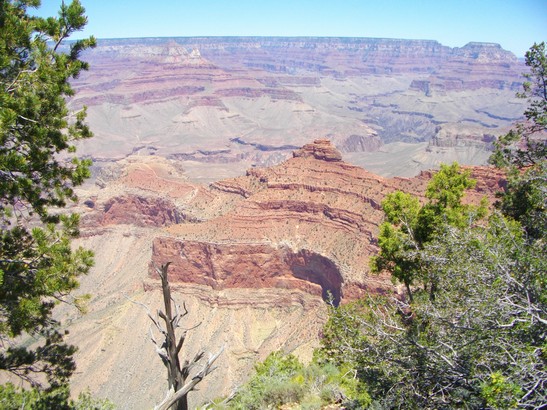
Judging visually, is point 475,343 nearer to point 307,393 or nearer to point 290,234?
point 307,393

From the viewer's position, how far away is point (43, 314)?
12.3 m

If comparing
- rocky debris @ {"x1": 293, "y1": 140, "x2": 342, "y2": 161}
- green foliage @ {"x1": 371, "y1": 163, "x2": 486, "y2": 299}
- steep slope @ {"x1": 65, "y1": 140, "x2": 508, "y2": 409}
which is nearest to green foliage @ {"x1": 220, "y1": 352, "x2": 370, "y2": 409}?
green foliage @ {"x1": 371, "y1": 163, "x2": 486, "y2": 299}

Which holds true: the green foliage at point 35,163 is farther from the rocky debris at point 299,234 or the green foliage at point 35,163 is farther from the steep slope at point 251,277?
the rocky debris at point 299,234

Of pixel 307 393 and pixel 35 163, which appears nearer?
pixel 35 163

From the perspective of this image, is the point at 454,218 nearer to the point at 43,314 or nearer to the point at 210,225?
the point at 43,314

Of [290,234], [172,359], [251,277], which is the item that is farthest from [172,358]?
[290,234]

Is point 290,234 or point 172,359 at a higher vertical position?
point 172,359

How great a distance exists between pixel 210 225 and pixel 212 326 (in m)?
14.0

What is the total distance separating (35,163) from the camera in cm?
1164

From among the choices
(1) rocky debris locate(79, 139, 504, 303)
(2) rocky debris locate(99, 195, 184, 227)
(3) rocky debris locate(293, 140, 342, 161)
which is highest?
(3) rocky debris locate(293, 140, 342, 161)

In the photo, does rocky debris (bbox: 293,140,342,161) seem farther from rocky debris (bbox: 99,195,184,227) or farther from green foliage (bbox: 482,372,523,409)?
green foliage (bbox: 482,372,523,409)

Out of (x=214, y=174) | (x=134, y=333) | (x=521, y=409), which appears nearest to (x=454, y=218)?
(x=521, y=409)

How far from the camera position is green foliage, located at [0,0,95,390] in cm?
1103

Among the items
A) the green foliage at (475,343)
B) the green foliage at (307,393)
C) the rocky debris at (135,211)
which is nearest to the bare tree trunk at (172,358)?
the green foliage at (475,343)
